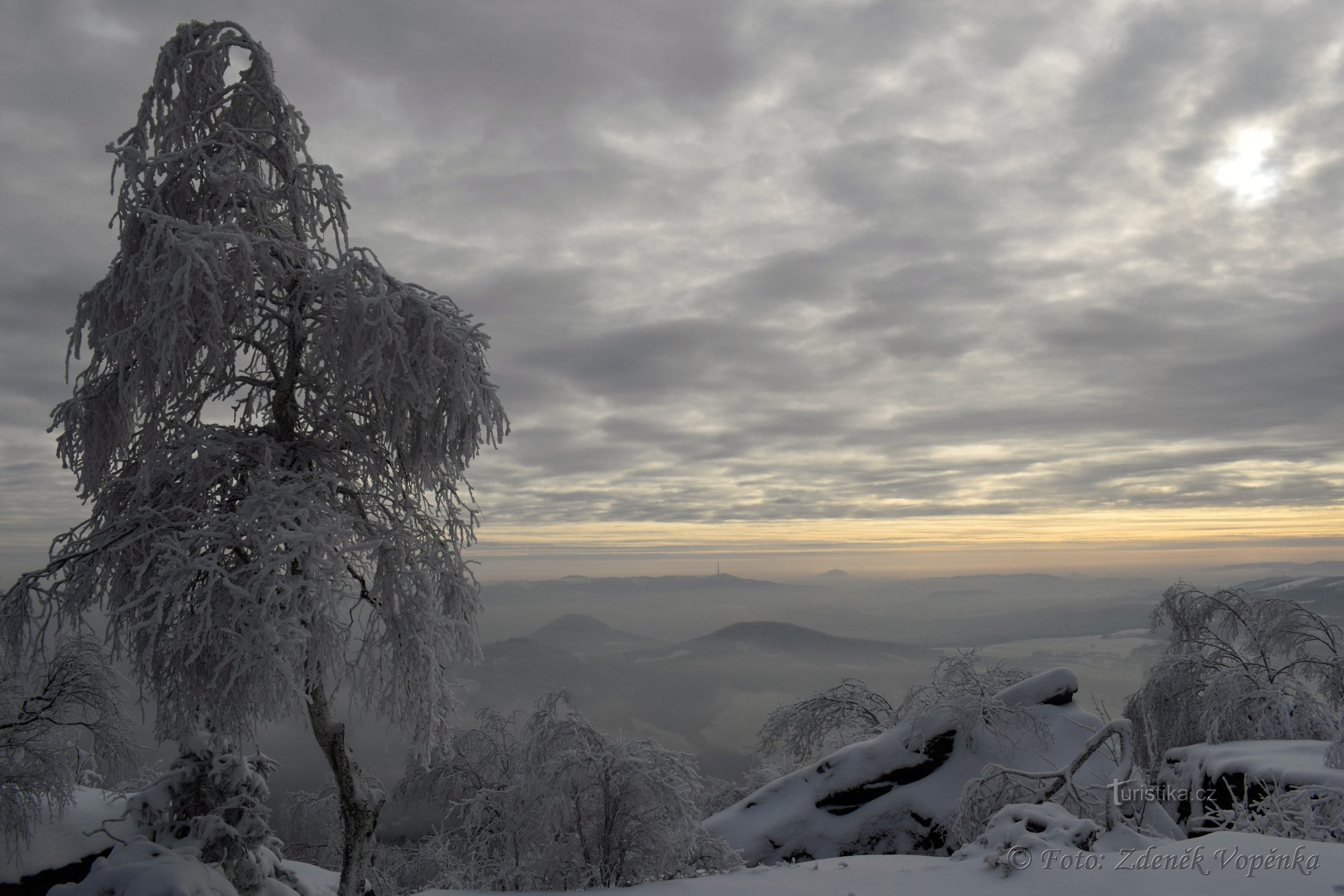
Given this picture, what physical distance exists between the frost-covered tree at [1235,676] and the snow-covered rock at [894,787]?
2.40m

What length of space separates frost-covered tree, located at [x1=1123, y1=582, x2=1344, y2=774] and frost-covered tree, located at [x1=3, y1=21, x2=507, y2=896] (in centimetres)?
1253

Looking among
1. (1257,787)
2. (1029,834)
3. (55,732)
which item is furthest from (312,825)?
(1257,787)

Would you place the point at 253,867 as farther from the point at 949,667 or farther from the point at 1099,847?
the point at 949,667

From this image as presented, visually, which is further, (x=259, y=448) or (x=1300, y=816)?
(x=259, y=448)

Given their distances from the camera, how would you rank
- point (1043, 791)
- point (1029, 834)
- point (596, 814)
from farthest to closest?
point (596, 814)
point (1043, 791)
point (1029, 834)

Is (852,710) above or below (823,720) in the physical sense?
above

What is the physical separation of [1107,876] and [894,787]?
263 inches

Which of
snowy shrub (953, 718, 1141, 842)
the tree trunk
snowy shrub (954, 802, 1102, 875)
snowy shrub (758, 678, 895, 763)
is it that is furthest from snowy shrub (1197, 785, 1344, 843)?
snowy shrub (758, 678, 895, 763)

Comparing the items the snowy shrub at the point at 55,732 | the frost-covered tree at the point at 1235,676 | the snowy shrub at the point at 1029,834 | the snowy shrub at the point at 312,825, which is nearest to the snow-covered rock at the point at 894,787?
the frost-covered tree at the point at 1235,676

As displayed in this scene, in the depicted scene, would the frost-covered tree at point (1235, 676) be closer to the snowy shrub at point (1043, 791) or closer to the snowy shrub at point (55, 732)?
the snowy shrub at point (1043, 791)

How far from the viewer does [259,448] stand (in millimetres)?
8000

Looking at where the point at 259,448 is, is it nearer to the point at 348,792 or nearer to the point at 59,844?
the point at 348,792

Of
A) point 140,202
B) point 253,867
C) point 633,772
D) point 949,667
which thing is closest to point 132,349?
point 140,202

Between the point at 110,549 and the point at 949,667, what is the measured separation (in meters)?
16.4
